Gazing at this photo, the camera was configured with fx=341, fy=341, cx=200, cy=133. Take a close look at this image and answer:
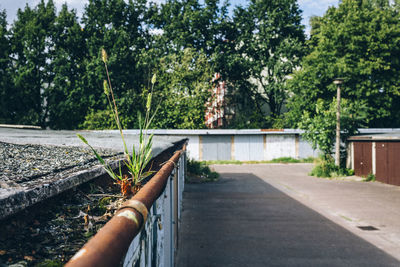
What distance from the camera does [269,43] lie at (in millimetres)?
34938

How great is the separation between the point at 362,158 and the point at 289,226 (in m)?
12.2

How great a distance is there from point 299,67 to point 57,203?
35746mm

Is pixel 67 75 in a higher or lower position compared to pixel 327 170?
higher

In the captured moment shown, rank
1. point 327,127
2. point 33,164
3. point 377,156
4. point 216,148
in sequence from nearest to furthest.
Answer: point 33,164 < point 377,156 < point 327,127 < point 216,148

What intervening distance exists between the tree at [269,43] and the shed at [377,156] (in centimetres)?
1583

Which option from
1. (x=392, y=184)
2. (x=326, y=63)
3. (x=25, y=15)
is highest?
(x=25, y=15)

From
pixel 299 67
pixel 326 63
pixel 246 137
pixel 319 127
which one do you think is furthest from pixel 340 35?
pixel 319 127

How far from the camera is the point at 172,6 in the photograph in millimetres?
34969

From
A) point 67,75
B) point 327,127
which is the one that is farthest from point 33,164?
point 67,75

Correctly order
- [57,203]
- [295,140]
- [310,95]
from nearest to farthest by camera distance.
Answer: [57,203]
[295,140]
[310,95]

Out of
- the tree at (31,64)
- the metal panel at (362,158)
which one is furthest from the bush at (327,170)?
the tree at (31,64)

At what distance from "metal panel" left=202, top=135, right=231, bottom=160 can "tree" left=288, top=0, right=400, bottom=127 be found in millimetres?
6478

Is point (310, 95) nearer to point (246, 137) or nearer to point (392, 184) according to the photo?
point (246, 137)

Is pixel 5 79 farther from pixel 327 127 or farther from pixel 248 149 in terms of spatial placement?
pixel 327 127
